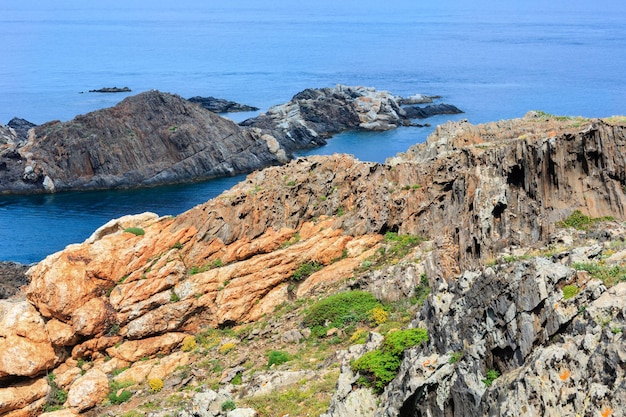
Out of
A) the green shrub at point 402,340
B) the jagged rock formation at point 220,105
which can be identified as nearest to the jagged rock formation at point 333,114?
the jagged rock formation at point 220,105

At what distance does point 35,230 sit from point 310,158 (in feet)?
166

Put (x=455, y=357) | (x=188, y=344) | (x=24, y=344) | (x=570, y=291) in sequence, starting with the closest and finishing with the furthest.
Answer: (x=570, y=291) < (x=455, y=357) < (x=24, y=344) < (x=188, y=344)

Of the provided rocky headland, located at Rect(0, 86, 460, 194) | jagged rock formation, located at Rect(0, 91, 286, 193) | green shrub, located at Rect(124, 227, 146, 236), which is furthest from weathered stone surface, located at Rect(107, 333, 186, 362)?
jagged rock formation, located at Rect(0, 91, 286, 193)

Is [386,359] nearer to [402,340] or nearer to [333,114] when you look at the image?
[402,340]

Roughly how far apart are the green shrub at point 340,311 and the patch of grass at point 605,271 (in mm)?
15221

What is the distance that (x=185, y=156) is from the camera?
4481 inches

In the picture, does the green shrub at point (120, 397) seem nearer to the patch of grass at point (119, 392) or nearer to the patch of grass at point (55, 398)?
the patch of grass at point (119, 392)

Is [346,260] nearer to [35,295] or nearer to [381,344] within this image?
[381,344]

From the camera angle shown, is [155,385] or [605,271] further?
[155,385]

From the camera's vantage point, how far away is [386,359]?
2288 centimetres

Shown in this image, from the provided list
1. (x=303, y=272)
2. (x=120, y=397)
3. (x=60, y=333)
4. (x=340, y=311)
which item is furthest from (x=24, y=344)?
(x=340, y=311)

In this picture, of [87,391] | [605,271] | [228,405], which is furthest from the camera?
[87,391]

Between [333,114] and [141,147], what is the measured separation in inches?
1726

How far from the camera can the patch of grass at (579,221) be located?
32131 millimetres
